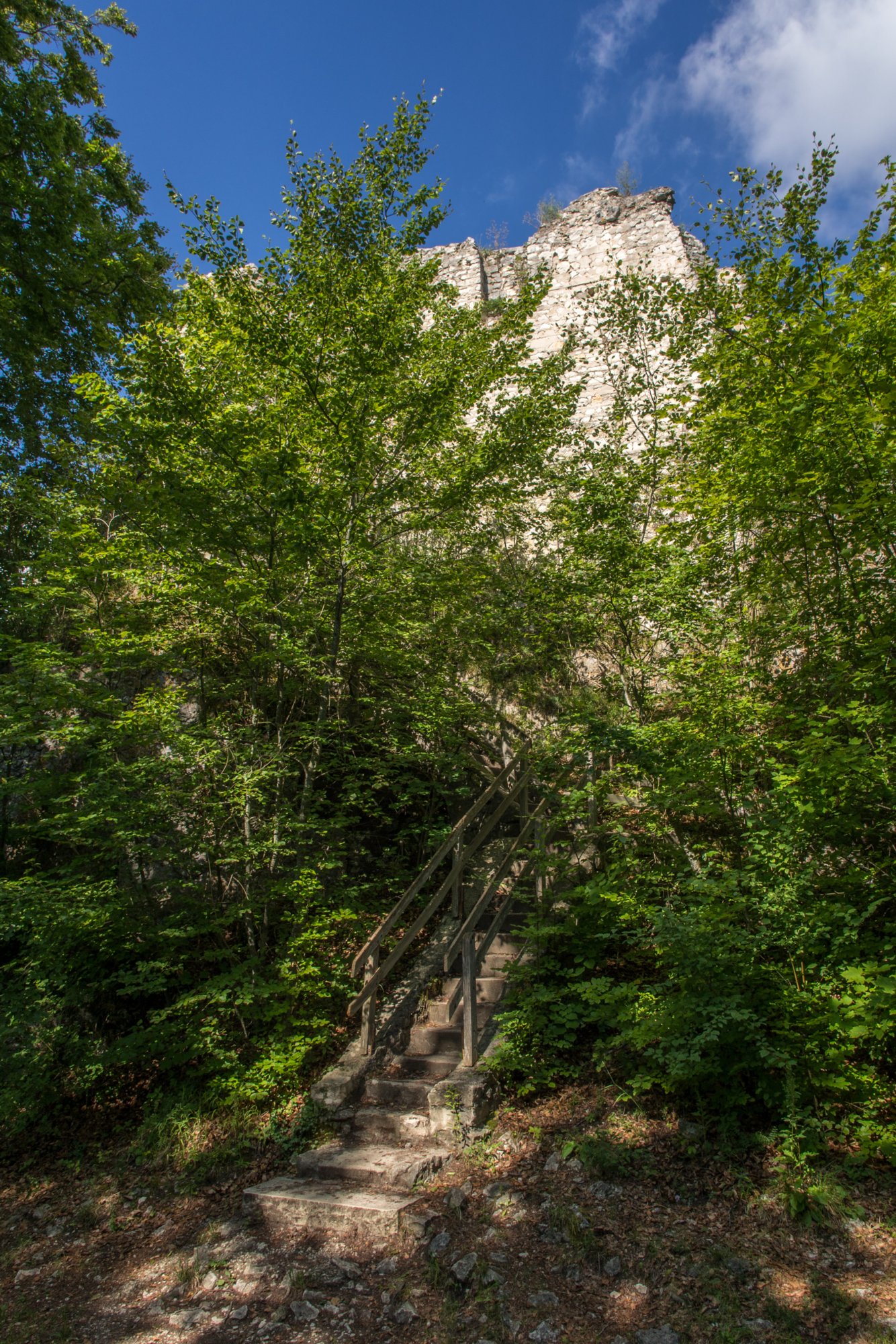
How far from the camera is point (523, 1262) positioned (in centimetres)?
294

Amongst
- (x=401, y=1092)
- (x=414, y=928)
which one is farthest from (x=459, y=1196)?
(x=414, y=928)

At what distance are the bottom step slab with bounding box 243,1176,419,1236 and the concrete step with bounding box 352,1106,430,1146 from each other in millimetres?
376

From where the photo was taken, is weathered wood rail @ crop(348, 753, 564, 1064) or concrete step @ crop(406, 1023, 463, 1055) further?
concrete step @ crop(406, 1023, 463, 1055)

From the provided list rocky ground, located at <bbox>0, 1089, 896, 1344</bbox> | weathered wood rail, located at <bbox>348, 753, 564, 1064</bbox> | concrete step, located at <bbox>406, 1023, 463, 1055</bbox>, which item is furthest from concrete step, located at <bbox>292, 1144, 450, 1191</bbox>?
concrete step, located at <bbox>406, 1023, 463, 1055</bbox>

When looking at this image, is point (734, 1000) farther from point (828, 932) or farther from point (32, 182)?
point (32, 182)

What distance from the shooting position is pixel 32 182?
621cm

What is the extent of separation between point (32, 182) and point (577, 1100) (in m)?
8.11

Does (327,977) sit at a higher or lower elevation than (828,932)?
lower

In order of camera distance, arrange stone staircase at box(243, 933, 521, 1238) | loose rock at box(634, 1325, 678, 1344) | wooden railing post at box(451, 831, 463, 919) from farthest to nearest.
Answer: wooden railing post at box(451, 831, 463, 919), stone staircase at box(243, 933, 521, 1238), loose rock at box(634, 1325, 678, 1344)

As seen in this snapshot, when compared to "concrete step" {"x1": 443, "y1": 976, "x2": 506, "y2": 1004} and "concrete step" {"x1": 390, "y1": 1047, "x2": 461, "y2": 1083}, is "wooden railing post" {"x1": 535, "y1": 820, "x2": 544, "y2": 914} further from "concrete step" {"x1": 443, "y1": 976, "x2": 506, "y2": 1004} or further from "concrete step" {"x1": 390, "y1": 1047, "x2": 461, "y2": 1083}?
"concrete step" {"x1": 390, "y1": 1047, "x2": 461, "y2": 1083}

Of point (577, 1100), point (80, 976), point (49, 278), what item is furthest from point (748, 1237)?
point (49, 278)

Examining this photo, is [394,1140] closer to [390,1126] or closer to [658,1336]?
[390,1126]

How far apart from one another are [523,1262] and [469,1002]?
136cm

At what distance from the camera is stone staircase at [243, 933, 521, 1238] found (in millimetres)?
3324
